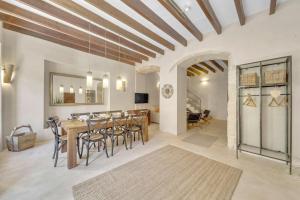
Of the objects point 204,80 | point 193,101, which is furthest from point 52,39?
point 204,80

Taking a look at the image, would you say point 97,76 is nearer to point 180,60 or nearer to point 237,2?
point 180,60

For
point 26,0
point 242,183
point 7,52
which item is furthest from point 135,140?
point 7,52

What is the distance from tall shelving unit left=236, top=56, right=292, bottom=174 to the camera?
2.58m

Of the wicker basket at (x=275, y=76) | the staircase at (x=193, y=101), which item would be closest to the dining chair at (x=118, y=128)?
the wicker basket at (x=275, y=76)

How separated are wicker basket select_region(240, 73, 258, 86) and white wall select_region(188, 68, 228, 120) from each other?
5.75 metres

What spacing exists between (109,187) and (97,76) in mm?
4618

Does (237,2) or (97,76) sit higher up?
(237,2)

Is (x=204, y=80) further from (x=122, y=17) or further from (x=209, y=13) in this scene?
(x=122, y=17)

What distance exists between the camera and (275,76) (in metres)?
2.65

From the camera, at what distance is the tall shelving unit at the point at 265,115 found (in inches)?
101

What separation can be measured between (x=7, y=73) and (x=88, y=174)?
353cm

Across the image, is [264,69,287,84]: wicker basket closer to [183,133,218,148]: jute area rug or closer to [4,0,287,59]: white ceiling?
[4,0,287,59]: white ceiling

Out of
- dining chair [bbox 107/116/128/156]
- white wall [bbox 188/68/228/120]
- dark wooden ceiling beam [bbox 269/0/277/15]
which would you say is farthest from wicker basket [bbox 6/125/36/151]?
white wall [bbox 188/68/228/120]

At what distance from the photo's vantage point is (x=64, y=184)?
202 cm
